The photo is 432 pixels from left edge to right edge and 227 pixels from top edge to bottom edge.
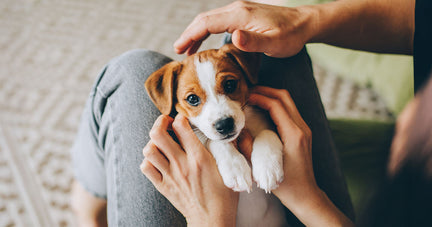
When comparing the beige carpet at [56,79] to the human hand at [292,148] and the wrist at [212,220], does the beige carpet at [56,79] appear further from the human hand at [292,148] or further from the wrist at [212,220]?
the human hand at [292,148]

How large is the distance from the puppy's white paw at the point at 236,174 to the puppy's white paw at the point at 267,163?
4cm

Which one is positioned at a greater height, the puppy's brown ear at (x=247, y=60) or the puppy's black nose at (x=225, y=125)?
the puppy's brown ear at (x=247, y=60)

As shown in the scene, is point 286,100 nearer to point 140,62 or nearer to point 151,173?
point 151,173

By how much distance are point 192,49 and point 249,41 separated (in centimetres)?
42

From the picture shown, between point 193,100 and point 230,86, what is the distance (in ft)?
0.52

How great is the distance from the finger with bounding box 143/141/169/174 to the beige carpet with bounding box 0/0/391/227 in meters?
1.38

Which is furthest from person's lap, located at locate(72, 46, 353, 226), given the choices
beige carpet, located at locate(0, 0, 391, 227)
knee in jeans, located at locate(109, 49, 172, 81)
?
beige carpet, located at locate(0, 0, 391, 227)

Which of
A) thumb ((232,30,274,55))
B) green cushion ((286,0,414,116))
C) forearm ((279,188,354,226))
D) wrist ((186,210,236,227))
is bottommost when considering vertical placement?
green cushion ((286,0,414,116))

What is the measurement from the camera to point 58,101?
8.72ft

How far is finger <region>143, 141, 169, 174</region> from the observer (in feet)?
3.37

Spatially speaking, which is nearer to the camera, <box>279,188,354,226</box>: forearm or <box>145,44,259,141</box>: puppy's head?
<box>279,188,354,226</box>: forearm

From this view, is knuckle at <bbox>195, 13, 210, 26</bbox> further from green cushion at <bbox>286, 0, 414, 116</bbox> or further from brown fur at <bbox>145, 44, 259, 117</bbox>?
green cushion at <bbox>286, 0, 414, 116</bbox>

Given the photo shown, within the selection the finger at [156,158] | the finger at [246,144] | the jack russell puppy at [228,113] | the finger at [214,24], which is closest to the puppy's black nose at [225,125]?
the jack russell puppy at [228,113]

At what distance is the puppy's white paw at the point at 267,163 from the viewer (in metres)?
1.00
